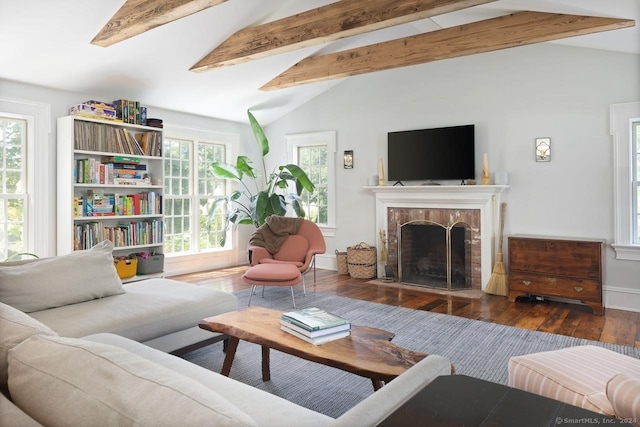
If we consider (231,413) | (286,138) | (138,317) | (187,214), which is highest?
(286,138)

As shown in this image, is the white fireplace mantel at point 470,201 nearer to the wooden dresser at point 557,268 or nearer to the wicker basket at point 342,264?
the wooden dresser at point 557,268

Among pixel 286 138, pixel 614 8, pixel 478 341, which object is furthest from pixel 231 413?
pixel 286 138

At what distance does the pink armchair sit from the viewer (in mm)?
4777

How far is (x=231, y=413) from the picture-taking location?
2.56ft

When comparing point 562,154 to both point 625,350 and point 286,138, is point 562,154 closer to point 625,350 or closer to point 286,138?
point 625,350

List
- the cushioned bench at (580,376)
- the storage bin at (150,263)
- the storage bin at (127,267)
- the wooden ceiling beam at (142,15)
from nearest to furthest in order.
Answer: the cushioned bench at (580,376) → the wooden ceiling beam at (142,15) → the storage bin at (127,267) → the storage bin at (150,263)

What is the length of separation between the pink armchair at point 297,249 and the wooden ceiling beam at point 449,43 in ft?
6.46

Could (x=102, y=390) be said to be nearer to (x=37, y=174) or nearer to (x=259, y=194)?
(x=37, y=174)

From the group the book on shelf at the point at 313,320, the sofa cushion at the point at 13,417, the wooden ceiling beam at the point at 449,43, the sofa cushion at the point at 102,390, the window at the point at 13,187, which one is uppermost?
the wooden ceiling beam at the point at 449,43

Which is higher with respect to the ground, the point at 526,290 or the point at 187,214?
the point at 187,214

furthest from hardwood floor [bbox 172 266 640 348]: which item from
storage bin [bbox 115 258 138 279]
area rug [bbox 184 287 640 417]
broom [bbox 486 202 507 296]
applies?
storage bin [bbox 115 258 138 279]

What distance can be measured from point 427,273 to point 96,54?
453cm

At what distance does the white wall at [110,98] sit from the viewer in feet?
14.7

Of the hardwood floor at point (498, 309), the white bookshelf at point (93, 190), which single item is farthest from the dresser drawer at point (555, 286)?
the white bookshelf at point (93, 190)
